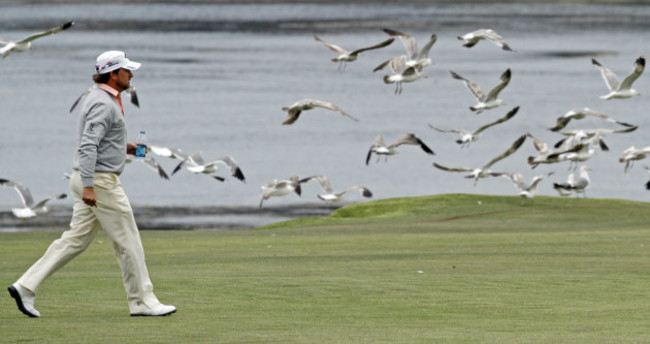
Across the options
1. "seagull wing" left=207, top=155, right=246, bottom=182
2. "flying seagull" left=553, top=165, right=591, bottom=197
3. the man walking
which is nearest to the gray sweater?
the man walking

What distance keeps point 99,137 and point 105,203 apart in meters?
0.45

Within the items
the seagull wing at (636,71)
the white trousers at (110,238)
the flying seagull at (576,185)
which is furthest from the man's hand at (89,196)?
the flying seagull at (576,185)

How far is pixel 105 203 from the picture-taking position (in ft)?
30.2

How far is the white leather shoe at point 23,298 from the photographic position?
9.12 meters

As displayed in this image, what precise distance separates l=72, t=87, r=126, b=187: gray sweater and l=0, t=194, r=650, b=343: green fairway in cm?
98

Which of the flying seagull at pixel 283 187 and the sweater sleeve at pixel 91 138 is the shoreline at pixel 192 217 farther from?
the sweater sleeve at pixel 91 138

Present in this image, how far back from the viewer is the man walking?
911 cm

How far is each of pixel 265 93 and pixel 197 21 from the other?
50.9 m

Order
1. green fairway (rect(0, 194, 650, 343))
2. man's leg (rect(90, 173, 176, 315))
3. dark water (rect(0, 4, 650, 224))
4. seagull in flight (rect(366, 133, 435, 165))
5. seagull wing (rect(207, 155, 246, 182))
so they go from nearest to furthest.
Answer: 1. green fairway (rect(0, 194, 650, 343))
2. man's leg (rect(90, 173, 176, 315))
3. seagull wing (rect(207, 155, 246, 182))
4. seagull in flight (rect(366, 133, 435, 165))
5. dark water (rect(0, 4, 650, 224))

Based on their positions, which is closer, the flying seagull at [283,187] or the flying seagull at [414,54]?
the flying seagull at [283,187]

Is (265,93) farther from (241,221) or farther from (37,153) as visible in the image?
(241,221)

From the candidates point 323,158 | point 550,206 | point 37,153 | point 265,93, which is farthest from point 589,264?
point 265,93

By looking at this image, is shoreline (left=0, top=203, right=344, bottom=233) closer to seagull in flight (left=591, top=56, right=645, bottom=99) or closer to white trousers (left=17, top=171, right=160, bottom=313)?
seagull in flight (left=591, top=56, right=645, bottom=99)

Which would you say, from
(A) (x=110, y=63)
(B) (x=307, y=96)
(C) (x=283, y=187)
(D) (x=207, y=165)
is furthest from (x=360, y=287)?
(B) (x=307, y=96)
